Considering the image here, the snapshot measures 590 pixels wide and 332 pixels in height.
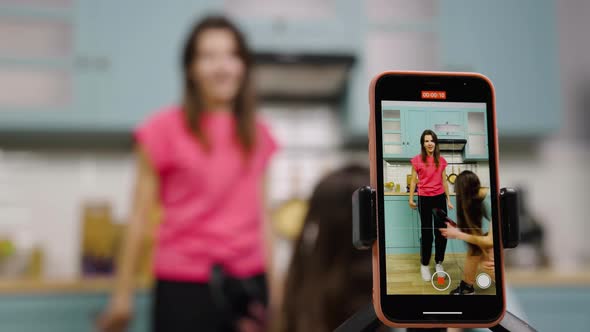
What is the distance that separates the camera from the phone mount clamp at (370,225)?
0.24 meters

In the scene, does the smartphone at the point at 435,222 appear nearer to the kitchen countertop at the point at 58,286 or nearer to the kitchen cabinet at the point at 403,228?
the kitchen cabinet at the point at 403,228

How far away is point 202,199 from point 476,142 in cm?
94

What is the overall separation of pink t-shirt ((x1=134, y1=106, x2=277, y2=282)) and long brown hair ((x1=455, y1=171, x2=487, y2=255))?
3.00 feet

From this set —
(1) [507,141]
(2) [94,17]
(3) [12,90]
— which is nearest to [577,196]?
(1) [507,141]

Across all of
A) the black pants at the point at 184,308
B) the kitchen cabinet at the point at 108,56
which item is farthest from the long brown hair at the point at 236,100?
the kitchen cabinet at the point at 108,56

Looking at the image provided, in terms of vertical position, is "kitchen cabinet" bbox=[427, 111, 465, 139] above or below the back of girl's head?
above

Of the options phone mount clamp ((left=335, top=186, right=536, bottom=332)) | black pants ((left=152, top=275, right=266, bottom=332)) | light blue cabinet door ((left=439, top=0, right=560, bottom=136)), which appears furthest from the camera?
light blue cabinet door ((left=439, top=0, right=560, bottom=136))

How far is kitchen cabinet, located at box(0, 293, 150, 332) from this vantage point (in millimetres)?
1613

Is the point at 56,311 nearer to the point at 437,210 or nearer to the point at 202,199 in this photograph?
the point at 202,199

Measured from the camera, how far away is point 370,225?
0.24m

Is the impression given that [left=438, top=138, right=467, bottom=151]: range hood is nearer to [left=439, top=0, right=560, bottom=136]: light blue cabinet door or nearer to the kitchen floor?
the kitchen floor

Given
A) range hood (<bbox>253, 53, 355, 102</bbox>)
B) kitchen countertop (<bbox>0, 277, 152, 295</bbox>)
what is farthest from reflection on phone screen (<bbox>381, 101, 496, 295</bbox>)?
kitchen countertop (<bbox>0, 277, 152, 295</bbox>)

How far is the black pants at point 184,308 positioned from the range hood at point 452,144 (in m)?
0.91

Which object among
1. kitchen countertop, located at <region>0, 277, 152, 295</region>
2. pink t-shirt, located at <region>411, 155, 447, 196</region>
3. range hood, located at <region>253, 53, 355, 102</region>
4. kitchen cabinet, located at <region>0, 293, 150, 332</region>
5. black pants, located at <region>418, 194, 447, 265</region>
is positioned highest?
range hood, located at <region>253, 53, 355, 102</region>
